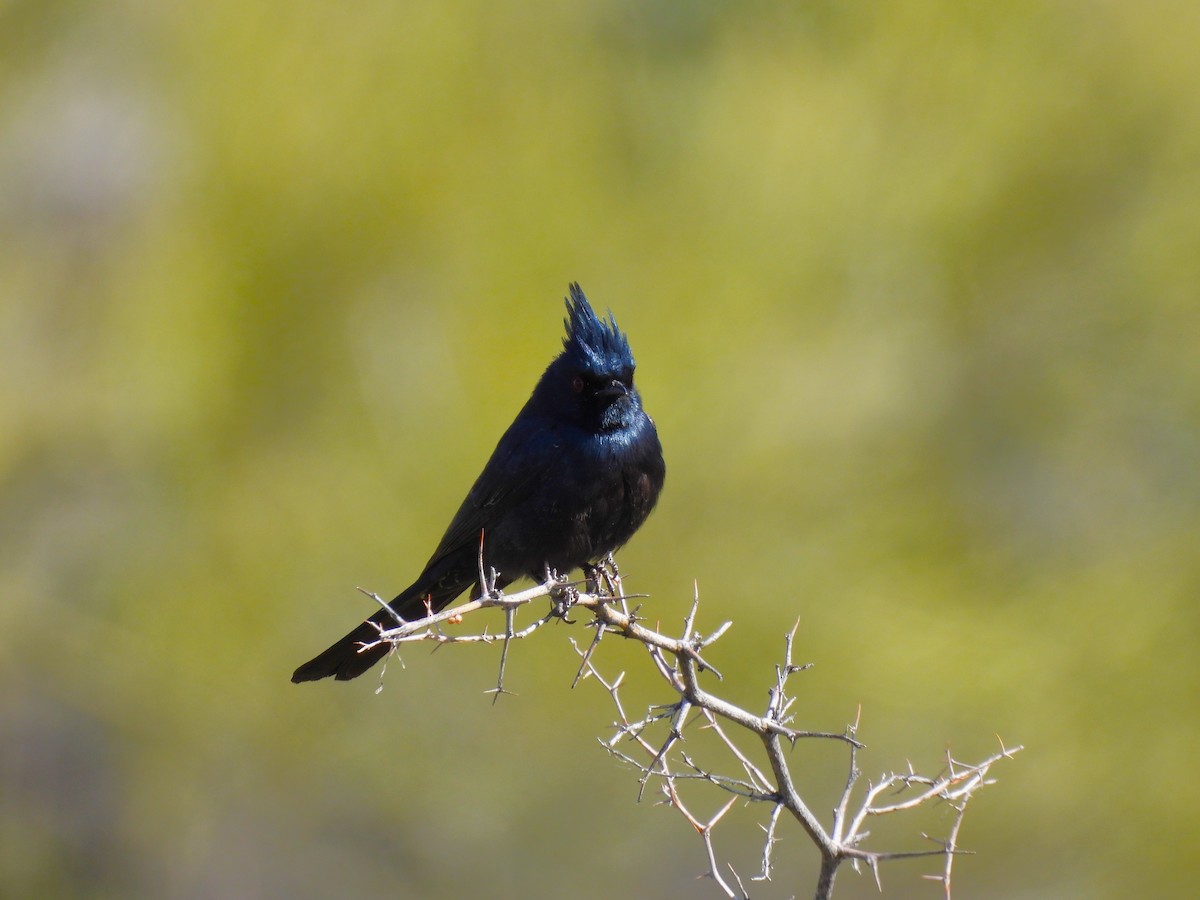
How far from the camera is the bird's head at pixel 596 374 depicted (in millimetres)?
5215

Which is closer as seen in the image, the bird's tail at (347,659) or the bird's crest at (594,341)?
the bird's tail at (347,659)

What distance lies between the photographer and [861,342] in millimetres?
10750

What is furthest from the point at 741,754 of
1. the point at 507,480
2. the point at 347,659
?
the point at 347,659

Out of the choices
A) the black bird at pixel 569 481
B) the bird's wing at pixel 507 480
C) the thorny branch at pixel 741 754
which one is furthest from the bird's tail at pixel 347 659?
the thorny branch at pixel 741 754

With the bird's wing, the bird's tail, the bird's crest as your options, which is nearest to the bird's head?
the bird's crest

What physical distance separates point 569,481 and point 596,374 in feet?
1.54

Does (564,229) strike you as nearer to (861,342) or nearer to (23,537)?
(861,342)

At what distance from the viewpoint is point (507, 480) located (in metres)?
5.29

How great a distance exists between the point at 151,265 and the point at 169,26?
2352mm

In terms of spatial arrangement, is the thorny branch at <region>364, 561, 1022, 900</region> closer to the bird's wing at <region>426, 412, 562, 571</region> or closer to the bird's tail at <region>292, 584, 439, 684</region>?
the bird's wing at <region>426, 412, 562, 571</region>

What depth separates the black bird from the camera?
512 cm

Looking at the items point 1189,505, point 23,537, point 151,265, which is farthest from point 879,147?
point 23,537

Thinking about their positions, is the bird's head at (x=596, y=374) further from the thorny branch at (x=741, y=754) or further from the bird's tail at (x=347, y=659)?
the thorny branch at (x=741, y=754)

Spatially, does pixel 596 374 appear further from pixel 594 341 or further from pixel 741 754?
pixel 741 754
